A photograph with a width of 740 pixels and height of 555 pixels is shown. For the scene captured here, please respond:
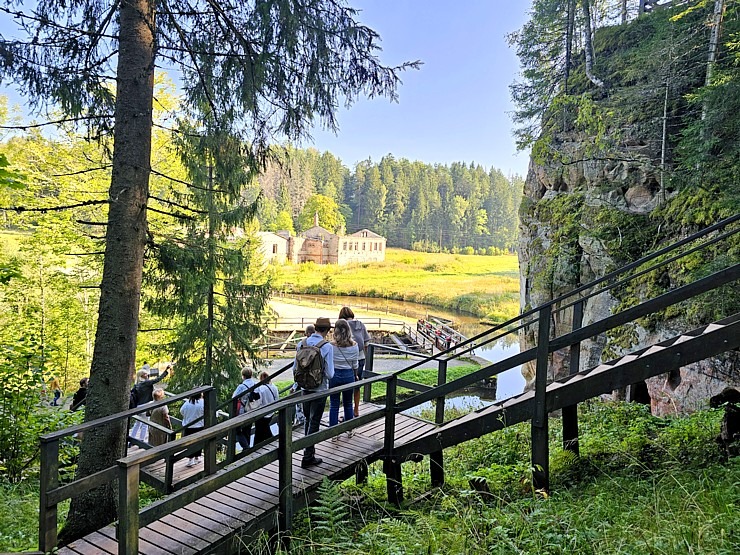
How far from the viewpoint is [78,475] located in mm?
4508

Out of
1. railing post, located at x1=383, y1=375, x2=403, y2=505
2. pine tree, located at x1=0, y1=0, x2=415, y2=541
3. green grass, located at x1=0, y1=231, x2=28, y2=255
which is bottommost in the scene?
railing post, located at x1=383, y1=375, x2=403, y2=505

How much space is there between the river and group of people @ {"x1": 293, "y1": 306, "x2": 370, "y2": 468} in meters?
13.7

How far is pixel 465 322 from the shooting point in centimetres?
4025

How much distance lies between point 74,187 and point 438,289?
43.6 metres

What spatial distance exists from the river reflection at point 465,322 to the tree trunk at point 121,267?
17198mm

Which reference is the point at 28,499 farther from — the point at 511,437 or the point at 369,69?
the point at 369,69

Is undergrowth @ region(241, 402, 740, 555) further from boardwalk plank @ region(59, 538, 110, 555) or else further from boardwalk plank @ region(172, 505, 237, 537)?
boardwalk plank @ region(59, 538, 110, 555)

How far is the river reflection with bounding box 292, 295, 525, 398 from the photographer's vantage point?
22844mm

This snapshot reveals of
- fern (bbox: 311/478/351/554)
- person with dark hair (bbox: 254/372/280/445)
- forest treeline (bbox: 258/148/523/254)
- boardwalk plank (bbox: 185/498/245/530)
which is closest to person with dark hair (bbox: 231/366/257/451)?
person with dark hair (bbox: 254/372/280/445)

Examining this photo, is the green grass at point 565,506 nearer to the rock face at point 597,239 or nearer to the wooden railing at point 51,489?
the wooden railing at point 51,489

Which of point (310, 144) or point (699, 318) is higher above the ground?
point (310, 144)

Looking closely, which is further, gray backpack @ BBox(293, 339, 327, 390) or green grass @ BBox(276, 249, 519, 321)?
green grass @ BBox(276, 249, 519, 321)

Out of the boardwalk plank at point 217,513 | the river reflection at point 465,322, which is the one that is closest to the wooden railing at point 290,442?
the boardwalk plank at point 217,513

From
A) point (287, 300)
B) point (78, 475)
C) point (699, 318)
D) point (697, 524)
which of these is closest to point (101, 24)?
point (78, 475)
